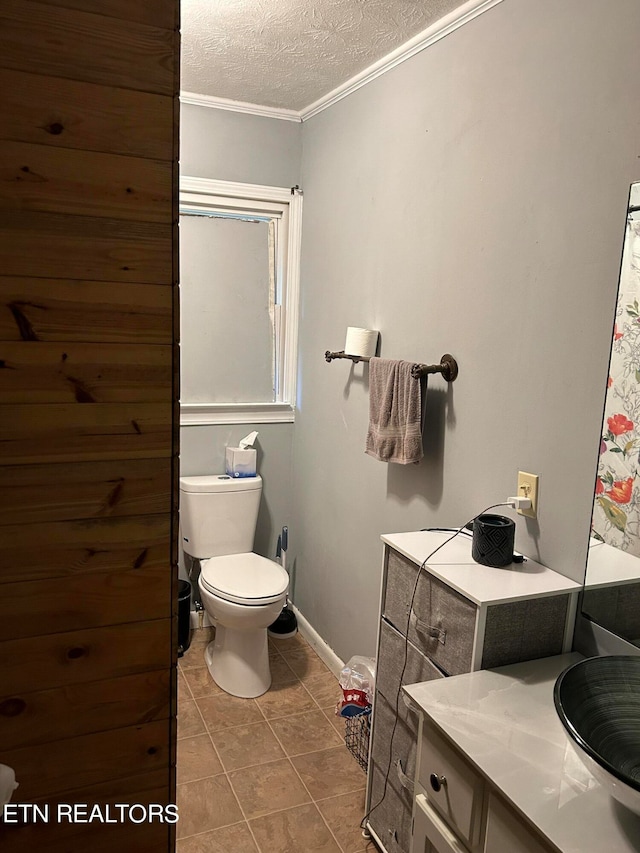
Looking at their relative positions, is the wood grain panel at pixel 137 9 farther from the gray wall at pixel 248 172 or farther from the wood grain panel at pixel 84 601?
the gray wall at pixel 248 172

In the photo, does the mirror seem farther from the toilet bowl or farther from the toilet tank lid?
the toilet tank lid

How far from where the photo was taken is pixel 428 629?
65.9 inches

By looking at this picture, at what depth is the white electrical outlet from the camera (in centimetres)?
168

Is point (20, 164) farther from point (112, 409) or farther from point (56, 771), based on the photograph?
point (56, 771)

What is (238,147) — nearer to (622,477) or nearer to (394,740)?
(622,477)

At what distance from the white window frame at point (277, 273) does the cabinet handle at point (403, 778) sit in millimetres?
1791

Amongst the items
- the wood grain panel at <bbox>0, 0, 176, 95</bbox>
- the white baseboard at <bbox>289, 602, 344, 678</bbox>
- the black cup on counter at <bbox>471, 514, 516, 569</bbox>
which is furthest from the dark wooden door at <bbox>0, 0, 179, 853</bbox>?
the white baseboard at <bbox>289, 602, 344, 678</bbox>

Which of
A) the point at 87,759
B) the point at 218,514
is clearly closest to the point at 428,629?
the point at 87,759

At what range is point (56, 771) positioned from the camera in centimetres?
115

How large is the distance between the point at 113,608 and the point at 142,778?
0.35 meters

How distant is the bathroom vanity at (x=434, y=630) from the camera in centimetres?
151

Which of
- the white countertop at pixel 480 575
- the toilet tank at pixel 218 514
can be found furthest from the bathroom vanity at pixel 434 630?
the toilet tank at pixel 218 514

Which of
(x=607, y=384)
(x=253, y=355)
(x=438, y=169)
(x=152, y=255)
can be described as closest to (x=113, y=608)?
(x=152, y=255)

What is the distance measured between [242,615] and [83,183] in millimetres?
1905
